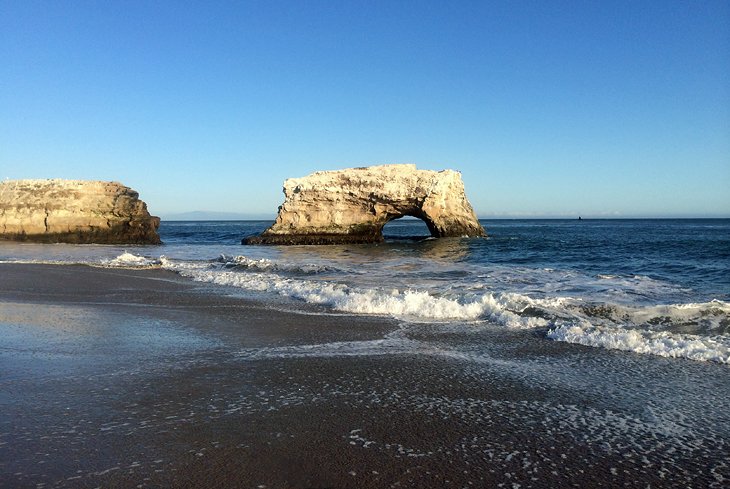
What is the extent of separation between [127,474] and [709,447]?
3683 millimetres

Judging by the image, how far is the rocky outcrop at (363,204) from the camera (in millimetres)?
38469

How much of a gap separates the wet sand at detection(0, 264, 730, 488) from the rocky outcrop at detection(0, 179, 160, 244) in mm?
34561

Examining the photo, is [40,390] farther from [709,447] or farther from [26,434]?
[709,447]

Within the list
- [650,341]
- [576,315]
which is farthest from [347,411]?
[576,315]

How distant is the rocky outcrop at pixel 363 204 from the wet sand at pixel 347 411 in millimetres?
31489

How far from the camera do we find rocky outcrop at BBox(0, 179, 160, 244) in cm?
3828

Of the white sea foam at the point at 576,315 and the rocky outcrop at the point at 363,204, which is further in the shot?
the rocky outcrop at the point at 363,204

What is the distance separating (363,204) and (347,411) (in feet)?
118

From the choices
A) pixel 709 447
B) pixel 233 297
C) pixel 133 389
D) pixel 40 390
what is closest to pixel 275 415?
pixel 133 389

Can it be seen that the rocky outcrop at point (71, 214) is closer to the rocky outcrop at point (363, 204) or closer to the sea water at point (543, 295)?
the rocky outcrop at point (363, 204)

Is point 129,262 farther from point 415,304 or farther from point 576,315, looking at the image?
point 576,315

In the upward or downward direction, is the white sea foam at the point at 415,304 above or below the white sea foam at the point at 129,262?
below

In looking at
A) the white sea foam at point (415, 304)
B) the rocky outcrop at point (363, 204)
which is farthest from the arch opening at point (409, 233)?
the white sea foam at point (415, 304)

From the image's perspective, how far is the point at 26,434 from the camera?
3.48 m
